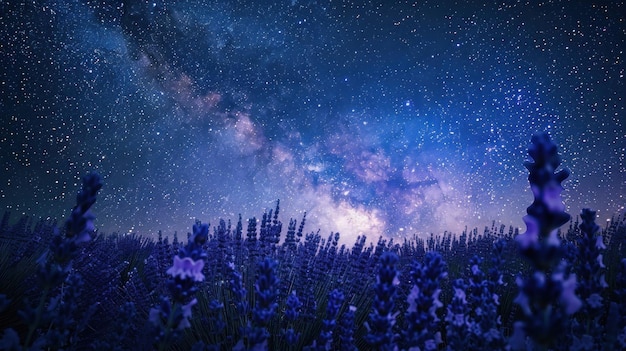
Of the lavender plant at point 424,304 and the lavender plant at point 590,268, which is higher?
the lavender plant at point 590,268

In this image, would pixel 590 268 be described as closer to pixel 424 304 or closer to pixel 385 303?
pixel 424 304

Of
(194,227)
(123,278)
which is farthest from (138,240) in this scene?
(194,227)

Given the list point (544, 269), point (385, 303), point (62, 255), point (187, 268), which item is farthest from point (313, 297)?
point (544, 269)

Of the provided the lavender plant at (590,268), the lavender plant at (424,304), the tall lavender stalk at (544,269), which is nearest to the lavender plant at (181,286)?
the lavender plant at (424,304)

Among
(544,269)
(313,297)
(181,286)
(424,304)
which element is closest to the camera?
(544,269)

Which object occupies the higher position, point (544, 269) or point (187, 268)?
point (544, 269)

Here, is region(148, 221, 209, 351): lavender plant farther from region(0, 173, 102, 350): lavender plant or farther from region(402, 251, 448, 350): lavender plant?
region(402, 251, 448, 350): lavender plant

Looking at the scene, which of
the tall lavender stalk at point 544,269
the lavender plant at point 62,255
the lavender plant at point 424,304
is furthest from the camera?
the lavender plant at point 424,304

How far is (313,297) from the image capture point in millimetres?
3367

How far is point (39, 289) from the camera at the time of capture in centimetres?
327

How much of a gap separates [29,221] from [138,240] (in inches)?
91.8

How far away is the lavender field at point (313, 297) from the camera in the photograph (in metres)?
1.12

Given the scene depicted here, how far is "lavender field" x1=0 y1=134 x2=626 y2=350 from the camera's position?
112 cm

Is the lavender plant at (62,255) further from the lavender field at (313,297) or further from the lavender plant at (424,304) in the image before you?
the lavender plant at (424,304)
